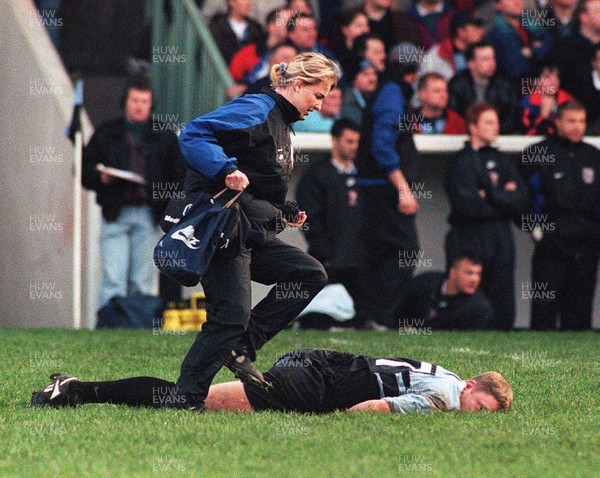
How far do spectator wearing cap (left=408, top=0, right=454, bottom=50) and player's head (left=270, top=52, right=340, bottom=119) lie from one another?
7.78m

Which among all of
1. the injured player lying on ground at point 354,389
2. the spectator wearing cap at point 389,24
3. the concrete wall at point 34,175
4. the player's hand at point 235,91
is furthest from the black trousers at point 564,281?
the injured player lying on ground at point 354,389

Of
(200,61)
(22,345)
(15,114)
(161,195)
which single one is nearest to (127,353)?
(22,345)

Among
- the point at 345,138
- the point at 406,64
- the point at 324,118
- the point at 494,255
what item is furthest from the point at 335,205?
the point at 406,64

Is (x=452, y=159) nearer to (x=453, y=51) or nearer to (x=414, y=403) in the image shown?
(x=453, y=51)

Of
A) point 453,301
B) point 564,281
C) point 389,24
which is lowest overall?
point 453,301

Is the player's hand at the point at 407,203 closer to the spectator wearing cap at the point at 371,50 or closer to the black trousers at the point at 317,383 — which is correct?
the spectator wearing cap at the point at 371,50

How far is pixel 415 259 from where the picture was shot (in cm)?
1261

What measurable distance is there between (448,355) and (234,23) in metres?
5.89

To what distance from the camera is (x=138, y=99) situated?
12211 millimetres

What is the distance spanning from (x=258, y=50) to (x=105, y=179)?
8.26 ft

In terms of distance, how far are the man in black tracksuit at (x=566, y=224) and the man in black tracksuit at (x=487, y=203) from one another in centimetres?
33

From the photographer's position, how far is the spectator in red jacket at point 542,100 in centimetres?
1347

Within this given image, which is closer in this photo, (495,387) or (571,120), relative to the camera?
(495,387)

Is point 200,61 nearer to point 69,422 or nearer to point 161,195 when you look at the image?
point 161,195
